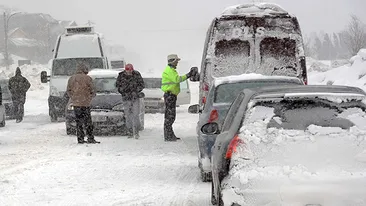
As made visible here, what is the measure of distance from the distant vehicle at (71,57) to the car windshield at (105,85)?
334 cm

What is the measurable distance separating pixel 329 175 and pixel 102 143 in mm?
8792

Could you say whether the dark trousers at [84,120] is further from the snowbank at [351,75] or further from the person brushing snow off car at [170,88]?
the snowbank at [351,75]

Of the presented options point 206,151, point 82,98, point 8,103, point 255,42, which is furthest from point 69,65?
point 206,151

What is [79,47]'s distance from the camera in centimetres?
2006

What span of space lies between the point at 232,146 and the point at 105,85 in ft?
36.1

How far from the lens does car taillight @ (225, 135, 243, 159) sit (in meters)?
4.93

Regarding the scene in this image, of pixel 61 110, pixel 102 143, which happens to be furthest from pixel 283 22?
pixel 61 110

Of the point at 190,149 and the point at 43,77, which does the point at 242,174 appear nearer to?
the point at 190,149

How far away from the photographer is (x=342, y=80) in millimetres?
24188

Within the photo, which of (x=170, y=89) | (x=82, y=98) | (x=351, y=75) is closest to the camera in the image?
(x=82, y=98)

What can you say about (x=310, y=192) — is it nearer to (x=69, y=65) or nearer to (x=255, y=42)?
(x=255, y=42)

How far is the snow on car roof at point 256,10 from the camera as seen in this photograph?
41.0 feet

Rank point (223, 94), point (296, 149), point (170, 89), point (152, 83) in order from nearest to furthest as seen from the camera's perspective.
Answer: point (296, 149)
point (223, 94)
point (170, 89)
point (152, 83)

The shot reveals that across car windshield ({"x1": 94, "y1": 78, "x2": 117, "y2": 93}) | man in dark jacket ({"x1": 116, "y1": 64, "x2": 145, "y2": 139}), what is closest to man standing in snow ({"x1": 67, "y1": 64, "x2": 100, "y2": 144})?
man in dark jacket ({"x1": 116, "y1": 64, "x2": 145, "y2": 139})
